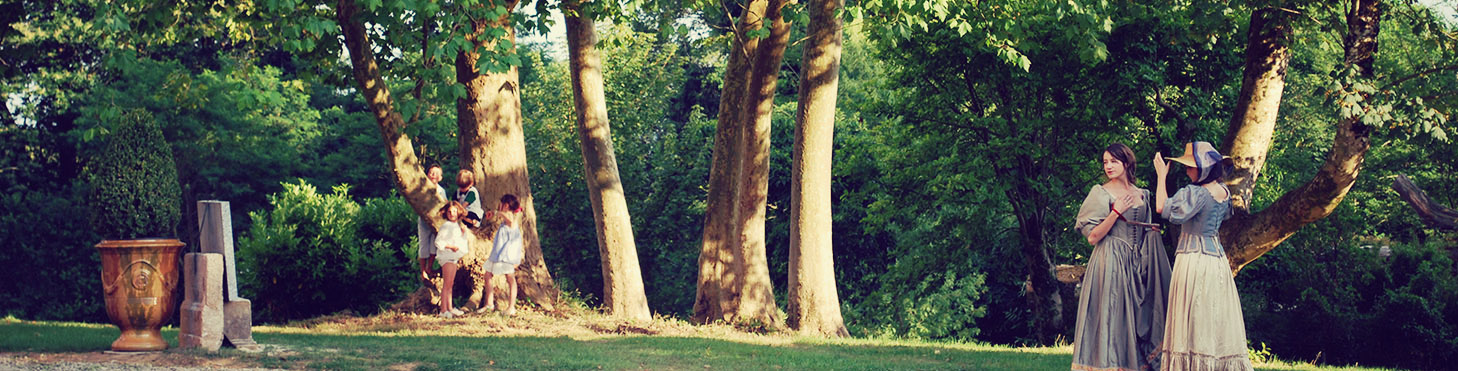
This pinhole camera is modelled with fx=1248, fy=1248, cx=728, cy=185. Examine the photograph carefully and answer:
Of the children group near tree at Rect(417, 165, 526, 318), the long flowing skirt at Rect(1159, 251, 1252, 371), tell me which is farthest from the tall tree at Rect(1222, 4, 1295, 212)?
the children group near tree at Rect(417, 165, 526, 318)

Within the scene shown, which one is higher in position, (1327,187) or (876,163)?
(876,163)

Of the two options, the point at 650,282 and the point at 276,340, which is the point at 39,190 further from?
the point at 276,340

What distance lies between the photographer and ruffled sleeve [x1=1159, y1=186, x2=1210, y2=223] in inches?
312

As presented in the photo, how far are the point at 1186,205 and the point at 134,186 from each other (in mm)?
20365

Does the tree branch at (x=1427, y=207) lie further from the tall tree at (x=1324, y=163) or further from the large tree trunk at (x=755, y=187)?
the large tree trunk at (x=755, y=187)

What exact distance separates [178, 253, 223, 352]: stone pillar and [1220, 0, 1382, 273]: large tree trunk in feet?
29.5

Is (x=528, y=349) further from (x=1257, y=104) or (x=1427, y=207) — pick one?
(x=1427, y=207)

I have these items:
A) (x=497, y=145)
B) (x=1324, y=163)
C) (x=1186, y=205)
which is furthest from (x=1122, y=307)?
(x=497, y=145)

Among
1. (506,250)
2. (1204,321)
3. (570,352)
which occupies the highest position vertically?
(506,250)

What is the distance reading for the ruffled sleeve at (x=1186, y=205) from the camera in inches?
312

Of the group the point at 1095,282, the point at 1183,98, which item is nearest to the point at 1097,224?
the point at 1095,282

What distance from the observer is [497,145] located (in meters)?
15.1

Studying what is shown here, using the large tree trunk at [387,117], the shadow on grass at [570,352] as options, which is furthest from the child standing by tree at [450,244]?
the shadow on grass at [570,352]

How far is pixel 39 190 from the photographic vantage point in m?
32.8
